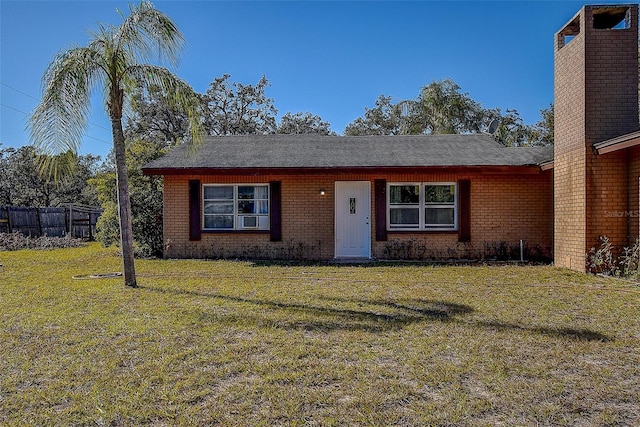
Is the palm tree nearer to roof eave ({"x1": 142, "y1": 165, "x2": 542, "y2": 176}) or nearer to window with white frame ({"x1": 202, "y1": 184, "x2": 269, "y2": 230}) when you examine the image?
roof eave ({"x1": 142, "y1": 165, "x2": 542, "y2": 176})

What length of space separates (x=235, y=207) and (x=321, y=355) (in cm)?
897

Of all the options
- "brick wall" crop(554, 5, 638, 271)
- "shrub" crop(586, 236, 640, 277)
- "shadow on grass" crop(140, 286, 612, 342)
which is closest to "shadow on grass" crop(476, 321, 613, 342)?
"shadow on grass" crop(140, 286, 612, 342)

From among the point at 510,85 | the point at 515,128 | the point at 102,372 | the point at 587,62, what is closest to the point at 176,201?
the point at 102,372

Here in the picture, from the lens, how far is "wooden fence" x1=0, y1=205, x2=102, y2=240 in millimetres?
17062

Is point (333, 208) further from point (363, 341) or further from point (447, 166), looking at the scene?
point (363, 341)

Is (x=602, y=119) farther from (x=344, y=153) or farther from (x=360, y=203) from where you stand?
(x=344, y=153)

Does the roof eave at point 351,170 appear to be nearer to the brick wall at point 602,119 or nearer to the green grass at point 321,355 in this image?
the brick wall at point 602,119

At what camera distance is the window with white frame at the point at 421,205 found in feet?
39.8

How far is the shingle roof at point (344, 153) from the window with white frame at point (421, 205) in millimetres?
831

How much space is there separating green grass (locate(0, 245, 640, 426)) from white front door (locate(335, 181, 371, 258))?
477 cm

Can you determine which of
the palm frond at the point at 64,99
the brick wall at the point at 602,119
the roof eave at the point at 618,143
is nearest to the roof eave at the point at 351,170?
the brick wall at the point at 602,119

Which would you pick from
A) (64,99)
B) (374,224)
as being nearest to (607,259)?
(374,224)

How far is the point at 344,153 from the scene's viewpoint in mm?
12969

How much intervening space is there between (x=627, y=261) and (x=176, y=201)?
11302 mm
